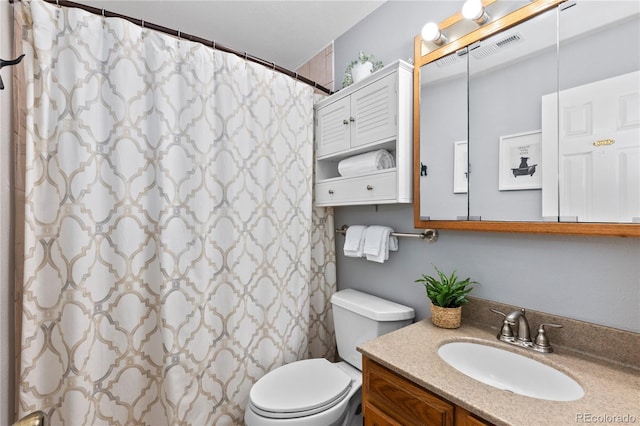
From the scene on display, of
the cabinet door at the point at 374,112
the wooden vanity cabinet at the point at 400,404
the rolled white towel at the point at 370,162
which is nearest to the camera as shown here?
the wooden vanity cabinet at the point at 400,404

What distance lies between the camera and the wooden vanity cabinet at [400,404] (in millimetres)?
785

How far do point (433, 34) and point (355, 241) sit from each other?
1.09 m

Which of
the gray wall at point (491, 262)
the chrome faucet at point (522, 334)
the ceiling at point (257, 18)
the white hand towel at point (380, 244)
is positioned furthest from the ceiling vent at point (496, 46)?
the chrome faucet at point (522, 334)

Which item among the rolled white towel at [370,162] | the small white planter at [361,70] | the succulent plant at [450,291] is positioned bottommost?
the succulent plant at [450,291]

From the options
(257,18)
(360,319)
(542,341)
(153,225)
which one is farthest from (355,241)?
(257,18)

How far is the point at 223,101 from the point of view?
148cm

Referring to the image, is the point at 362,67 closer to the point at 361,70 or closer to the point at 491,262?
the point at 361,70

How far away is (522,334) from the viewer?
40.9 inches

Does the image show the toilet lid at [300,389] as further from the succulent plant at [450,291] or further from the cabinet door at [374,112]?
the cabinet door at [374,112]

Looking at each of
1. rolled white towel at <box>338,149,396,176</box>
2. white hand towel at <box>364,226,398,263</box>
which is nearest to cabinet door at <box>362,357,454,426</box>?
white hand towel at <box>364,226,398,263</box>

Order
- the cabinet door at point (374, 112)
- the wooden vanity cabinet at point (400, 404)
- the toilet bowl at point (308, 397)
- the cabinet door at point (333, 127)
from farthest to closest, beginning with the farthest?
the cabinet door at point (333, 127) < the cabinet door at point (374, 112) < the toilet bowl at point (308, 397) < the wooden vanity cabinet at point (400, 404)

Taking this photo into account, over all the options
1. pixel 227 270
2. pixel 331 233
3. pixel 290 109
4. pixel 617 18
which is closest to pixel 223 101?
pixel 290 109

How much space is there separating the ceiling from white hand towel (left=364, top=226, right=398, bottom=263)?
4.31 feet

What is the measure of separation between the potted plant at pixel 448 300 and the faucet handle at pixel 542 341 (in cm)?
26
